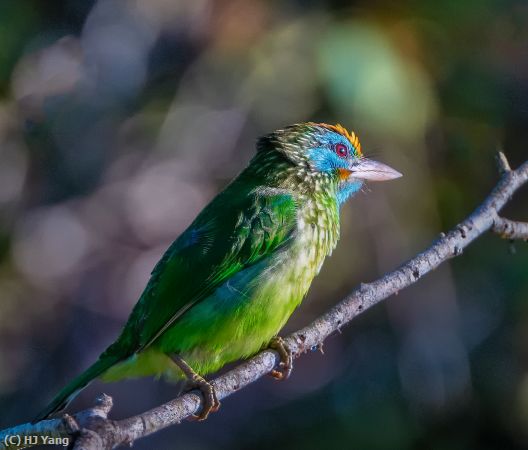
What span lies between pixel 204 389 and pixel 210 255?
0.69 meters

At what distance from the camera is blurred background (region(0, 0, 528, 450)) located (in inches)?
253

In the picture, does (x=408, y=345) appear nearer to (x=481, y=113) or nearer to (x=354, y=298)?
(x=481, y=113)

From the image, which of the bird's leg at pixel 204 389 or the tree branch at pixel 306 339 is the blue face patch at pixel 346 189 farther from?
the bird's leg at pixel 204 389

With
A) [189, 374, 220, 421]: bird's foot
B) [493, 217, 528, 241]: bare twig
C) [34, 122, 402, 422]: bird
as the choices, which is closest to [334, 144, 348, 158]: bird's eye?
[34, 122, 402, 422]: bird

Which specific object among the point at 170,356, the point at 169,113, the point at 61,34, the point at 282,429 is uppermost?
the point at 61,34

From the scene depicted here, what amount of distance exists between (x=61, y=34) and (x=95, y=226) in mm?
1433

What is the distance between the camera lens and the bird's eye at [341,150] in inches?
176

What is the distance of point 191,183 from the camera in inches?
276

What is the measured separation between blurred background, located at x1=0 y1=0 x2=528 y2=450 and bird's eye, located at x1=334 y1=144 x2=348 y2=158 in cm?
171

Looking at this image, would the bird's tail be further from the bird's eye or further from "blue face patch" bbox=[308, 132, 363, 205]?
the bird's eye

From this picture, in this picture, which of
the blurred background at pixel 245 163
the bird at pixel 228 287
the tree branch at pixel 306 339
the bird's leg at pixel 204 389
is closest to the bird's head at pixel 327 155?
the bird at pixel 228 287

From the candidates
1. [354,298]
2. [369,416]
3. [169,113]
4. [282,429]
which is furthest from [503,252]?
[354,298]

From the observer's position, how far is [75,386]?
3.67 meters

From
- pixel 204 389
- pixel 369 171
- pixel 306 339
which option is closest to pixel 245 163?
pixel 369 171
